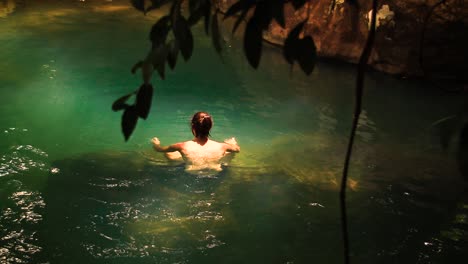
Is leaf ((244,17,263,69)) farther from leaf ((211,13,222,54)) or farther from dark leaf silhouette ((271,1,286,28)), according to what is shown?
leaf ((211,13,222,54))

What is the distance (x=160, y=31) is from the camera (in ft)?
4.12

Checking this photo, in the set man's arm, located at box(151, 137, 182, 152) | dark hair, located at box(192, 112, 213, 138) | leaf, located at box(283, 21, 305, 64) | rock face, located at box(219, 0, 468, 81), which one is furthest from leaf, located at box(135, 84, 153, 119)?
rock face, located at box(219, 0, 468, 81)

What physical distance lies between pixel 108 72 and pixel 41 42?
2.57 m

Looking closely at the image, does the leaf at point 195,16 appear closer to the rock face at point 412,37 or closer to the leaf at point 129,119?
the leaf at point 129,119

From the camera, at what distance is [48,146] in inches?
245

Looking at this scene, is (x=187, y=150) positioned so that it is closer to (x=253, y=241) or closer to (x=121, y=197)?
(x=121, y=197)

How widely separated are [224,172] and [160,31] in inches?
177

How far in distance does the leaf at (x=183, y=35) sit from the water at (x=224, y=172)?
→ 3172 millimetres

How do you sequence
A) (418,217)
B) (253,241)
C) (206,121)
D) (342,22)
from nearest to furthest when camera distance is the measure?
(253,241) → (418,217) → (206,121) → (342,22)

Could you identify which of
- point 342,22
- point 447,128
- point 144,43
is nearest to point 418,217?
point 447,128

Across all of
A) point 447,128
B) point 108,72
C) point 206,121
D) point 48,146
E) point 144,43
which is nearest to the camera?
point 447,128

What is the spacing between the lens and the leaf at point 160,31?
49.1 inches

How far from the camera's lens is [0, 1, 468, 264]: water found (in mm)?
4395

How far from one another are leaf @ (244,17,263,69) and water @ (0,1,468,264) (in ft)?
10.9
